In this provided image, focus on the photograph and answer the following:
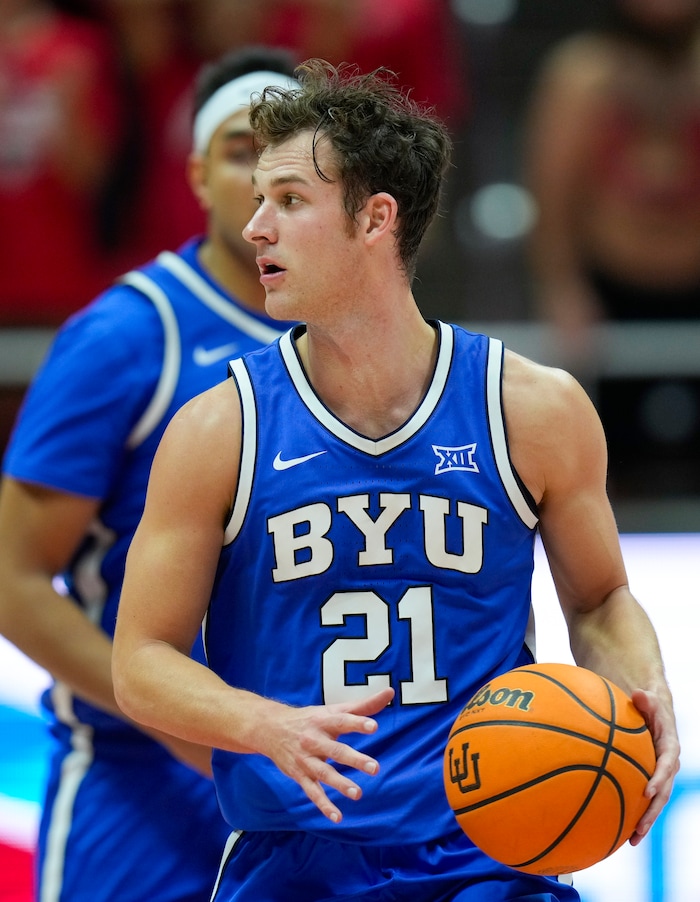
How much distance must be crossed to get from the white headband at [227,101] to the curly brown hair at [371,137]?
1263mm

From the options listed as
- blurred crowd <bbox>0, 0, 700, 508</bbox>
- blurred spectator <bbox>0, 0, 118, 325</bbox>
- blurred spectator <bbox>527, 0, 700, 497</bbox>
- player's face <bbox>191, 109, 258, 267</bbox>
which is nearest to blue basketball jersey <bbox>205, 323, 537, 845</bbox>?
player's face <bbox>191, 109, 258, 267</bbox>

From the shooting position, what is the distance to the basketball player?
3.06 meters

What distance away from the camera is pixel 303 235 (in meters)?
3.13

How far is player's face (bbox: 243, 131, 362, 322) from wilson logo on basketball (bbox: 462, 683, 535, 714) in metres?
0.90

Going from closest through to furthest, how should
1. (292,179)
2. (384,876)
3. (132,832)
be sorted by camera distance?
(384,876) < (292,179) < (132,832)

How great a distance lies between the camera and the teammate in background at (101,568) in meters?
4.00

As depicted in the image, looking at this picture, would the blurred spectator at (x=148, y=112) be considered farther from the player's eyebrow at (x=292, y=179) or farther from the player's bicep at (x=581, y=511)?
the player's bicep at (x=581, y=511)

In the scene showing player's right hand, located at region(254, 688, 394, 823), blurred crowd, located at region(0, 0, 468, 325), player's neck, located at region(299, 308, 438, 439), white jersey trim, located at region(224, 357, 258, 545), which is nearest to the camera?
player's right hand, located at region(254, 688, 394, 823)

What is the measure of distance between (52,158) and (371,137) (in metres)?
5.75

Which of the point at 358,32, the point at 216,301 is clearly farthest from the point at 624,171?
the point at 216,301

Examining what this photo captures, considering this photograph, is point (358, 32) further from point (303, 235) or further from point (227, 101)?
point (303, 235)

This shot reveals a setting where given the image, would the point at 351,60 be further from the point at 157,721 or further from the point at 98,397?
the point at 157,721

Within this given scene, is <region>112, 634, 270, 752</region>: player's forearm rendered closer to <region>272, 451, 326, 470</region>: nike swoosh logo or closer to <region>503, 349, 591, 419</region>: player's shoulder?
<region>272, 451, 326, 470</region>: nike swoosh logo

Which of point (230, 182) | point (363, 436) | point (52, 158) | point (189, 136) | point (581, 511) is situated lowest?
point (581, 511)
